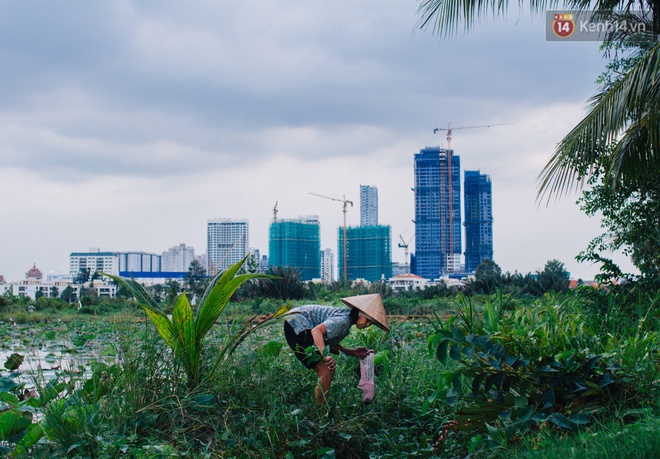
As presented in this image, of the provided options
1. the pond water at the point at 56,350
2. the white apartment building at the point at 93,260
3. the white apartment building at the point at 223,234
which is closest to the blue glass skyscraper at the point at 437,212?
the white apartment building at the point at 223,234

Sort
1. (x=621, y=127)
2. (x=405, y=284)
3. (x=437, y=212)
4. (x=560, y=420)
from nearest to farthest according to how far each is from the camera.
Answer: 1. (x=560, y=420)
2. (x=621, y=127)
3. (x=405, y=284)
4. (x=437, y=212)

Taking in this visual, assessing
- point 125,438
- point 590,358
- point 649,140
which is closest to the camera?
point 125,438

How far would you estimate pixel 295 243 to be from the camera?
240 feet

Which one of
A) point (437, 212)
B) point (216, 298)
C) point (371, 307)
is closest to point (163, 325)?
point (216, 298)

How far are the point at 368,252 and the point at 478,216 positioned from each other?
22.9 m

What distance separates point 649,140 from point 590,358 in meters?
4.29

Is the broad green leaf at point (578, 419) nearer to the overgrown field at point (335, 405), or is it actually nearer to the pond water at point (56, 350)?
the overgrown field at point (335, 405)

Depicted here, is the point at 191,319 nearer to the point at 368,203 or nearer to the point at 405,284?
the point at 405,284

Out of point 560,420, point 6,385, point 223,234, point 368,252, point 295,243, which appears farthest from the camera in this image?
point 223,234

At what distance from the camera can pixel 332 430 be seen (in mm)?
4102

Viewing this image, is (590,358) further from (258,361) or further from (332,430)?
(258,361)

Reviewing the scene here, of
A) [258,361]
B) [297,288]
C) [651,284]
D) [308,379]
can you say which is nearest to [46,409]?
[258,361]

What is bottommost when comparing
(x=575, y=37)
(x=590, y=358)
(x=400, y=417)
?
(x=400, y=417)

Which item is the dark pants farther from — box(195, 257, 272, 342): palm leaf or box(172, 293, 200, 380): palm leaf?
box(172, 293, 200, 380): palm leaf
